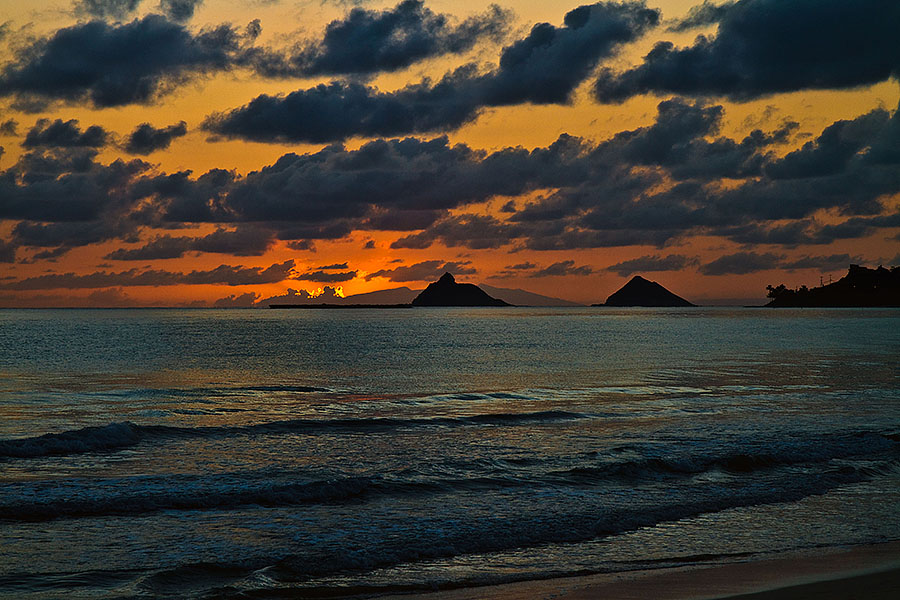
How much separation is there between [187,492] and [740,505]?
1347 cm

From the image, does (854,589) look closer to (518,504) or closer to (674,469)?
(518,504)

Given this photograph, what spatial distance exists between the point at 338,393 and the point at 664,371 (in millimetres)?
27528

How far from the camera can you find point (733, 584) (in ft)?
38.4

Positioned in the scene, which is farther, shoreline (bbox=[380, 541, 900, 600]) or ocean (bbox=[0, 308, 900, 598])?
ocean (bbox=[0, 308, 900, 598])

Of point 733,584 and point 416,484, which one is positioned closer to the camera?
point 733,584

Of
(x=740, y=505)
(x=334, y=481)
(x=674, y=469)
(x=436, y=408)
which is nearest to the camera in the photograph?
(x=740, y=505)

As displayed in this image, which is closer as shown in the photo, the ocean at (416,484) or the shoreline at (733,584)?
the shoreline at (733,584)

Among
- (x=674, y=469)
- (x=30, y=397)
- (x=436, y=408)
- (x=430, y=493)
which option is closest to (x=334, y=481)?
(x=430, y=493)

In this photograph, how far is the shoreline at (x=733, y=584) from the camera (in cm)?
1112

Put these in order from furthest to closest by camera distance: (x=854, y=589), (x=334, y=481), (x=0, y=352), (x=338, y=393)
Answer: (x=0, y=352) < (x=338, y=393) < (x=334, y=481) < (x=854, y=589)

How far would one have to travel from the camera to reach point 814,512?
16.8 metres

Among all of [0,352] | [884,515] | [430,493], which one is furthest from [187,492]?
[0,352]

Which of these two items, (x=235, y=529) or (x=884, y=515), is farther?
(x=884, y=515)

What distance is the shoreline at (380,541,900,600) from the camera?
1112cm
